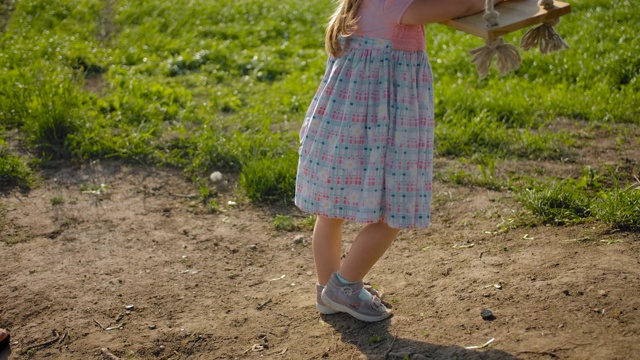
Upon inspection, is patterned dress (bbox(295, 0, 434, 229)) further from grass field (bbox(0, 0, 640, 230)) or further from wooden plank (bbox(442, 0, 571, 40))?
grass field (bbox(0, 0, 640, 230))

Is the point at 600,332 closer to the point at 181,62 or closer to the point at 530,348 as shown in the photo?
the point at 530,348

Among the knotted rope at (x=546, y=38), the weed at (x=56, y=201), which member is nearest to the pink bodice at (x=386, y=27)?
the knotted rope at (x=546, y=38)

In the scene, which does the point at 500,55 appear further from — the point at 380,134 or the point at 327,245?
the point at 327,245

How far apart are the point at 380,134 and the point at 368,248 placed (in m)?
0.46

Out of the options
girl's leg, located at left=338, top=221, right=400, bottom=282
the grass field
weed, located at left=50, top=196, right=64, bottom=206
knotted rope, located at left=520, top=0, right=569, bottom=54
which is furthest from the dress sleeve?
weed, located at left=50, top=196, right=64, bottom=206

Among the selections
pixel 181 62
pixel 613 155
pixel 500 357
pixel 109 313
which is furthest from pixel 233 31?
pixel 500 357

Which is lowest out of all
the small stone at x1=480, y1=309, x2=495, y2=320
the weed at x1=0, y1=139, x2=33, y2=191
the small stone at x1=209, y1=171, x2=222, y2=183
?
the small stone at x1=480, y1=309, x2=495, y2=320

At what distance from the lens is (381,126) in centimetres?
290

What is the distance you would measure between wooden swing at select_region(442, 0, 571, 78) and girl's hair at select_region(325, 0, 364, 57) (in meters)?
0.33

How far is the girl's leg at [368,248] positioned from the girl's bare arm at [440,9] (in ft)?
2.60

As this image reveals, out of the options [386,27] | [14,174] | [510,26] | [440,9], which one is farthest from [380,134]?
[14,174]

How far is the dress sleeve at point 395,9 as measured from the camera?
9.12ft

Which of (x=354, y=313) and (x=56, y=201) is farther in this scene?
(x=56, y=201)

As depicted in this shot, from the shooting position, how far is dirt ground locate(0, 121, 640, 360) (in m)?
2.97
